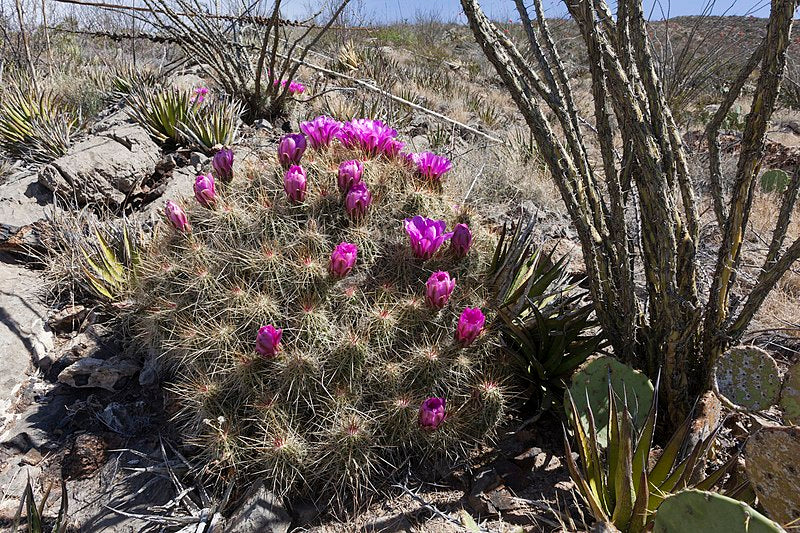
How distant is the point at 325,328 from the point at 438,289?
508 millimetres

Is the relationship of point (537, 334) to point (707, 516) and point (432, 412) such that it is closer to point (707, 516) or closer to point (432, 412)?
point (432, 412)

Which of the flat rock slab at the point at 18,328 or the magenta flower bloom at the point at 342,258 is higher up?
the magenta flower bloom at the point at 342,258

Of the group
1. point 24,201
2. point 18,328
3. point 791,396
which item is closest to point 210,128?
point 24,201

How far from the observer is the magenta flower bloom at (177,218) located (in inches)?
101

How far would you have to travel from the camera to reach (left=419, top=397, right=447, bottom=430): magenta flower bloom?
213 centimetres

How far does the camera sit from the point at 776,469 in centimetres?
163

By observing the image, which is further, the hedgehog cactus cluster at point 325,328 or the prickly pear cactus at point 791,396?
the hedgehog cactus cluster at point 325,328

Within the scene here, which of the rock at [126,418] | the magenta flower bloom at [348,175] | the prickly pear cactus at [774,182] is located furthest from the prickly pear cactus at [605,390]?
the prickly pear cactus at [774,182]

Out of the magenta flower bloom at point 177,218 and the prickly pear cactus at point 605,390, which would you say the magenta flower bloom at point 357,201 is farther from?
the prickly pear cactus at point 605,390

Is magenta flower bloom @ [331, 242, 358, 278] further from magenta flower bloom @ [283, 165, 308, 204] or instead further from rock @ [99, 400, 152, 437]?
rock @ [99, 400, 152, 437]

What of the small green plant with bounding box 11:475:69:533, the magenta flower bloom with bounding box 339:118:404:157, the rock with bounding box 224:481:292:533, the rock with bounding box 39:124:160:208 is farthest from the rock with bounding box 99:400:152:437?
the rock with bounding box 39:124:160:208

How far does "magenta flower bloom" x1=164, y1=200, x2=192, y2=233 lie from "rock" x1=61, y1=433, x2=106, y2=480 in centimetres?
109

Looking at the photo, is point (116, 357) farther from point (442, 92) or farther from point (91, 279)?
point (442, 92)

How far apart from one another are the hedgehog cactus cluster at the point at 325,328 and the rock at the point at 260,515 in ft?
0.20
